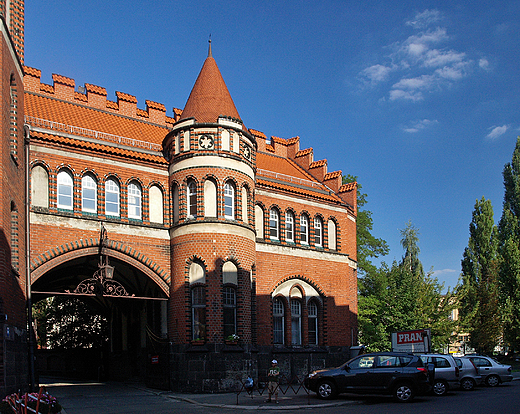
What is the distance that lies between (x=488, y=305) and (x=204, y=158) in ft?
93.0

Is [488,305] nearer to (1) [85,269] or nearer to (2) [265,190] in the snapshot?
(2) [265,190]

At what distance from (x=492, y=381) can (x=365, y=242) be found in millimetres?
18093

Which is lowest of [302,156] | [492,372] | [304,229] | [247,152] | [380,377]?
[492,372]

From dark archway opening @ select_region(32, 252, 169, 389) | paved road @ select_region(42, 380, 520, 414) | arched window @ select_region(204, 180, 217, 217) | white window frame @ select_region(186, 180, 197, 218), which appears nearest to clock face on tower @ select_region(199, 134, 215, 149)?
arched window @ select_region(204, 180, 217, 217)

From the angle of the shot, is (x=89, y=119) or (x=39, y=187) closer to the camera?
(x=39, y=187)

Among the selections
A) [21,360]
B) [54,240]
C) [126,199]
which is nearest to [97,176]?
[126,199]

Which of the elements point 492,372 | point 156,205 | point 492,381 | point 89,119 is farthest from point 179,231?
point 492,381

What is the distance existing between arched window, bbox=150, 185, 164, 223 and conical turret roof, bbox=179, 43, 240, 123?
3433 millimetres

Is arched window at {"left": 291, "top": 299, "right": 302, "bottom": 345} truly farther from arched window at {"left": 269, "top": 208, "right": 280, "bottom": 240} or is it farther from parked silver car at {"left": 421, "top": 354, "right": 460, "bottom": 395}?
parked silver car at {"left": 421, "top": 354, "right": 460, "bottom": 395}

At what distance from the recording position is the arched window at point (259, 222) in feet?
90.4

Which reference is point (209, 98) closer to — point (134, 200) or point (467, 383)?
point (134, 200)

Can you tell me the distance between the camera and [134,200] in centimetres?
2386

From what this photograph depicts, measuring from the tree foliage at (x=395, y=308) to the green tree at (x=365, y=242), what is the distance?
0.74m

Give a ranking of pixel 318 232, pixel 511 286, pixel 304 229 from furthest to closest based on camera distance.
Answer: pixel 511 286, pixel 318 232, pixel 304 229
